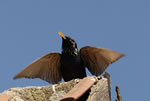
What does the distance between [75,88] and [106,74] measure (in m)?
1.32

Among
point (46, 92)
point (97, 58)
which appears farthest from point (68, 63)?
point (46, 92)

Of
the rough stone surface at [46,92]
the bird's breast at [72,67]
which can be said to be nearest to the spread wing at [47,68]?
the bird's breast at [72,67]

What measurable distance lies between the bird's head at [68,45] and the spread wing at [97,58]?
0.17 m

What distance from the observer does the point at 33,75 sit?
427 inches

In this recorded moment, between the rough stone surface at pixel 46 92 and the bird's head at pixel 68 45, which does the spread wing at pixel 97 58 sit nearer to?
the bird's head at pixel 68 45

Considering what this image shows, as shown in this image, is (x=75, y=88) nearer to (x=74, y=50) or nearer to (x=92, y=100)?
(x=92, y=100)

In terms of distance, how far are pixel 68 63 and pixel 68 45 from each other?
40 centimetres

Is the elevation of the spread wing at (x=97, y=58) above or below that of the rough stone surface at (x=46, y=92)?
above

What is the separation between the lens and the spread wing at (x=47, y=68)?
423 inches

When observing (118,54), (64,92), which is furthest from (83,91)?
(118,54)

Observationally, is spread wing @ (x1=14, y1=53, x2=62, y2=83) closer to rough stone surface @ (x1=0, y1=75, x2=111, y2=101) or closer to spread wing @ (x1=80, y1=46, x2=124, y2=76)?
spread wing @ (x1=80, y1=46, x2=124, y2=76)

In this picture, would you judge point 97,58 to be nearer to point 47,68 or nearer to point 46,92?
point 47,68

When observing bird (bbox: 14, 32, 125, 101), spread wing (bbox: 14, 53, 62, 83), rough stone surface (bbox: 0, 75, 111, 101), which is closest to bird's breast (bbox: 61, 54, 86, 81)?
bird (bbox: 14, 32, 125, 101)

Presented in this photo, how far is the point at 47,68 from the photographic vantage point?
439 inches
